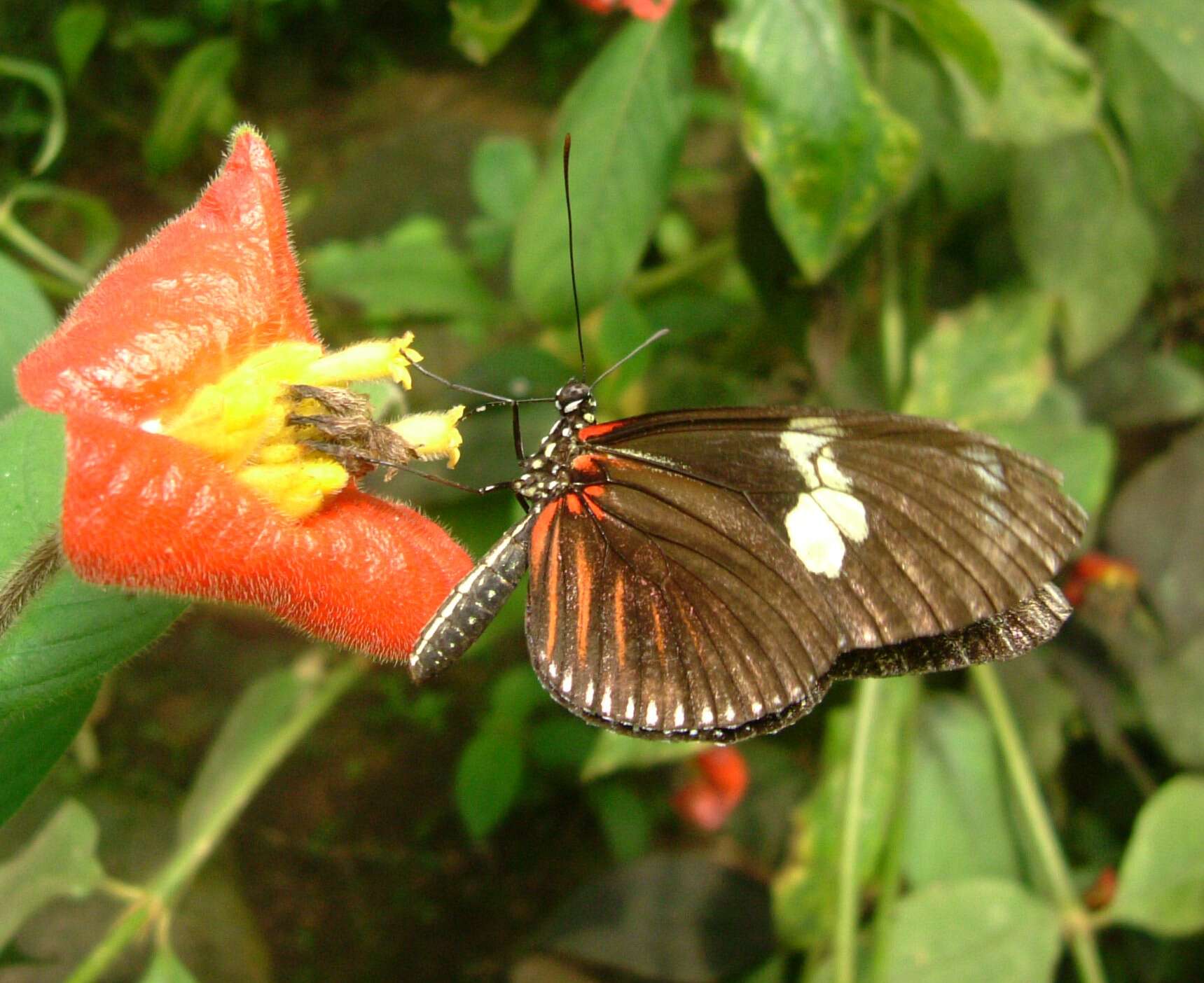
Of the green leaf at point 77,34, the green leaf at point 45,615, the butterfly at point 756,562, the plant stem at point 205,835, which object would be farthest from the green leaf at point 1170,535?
the green leaf at point 77,34

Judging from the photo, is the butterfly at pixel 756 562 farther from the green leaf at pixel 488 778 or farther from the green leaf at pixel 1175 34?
the green leaf at pixel 488 778

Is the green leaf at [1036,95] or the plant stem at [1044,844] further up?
the green leaf at [1036,95]

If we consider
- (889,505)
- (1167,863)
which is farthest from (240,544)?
(1167,863)

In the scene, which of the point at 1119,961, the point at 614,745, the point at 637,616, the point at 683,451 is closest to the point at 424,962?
the point at 614,745

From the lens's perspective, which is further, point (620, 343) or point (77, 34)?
point (77, 34)

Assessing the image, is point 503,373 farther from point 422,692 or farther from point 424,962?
point 424,962

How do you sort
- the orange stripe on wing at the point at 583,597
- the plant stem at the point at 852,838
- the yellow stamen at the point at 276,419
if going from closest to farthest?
the yellow stamen at the point at 276,419, the orange stripe on wing at the point at 583,597, the plant stem at the point at 852,838

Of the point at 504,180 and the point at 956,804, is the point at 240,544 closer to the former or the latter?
the point at 956,804
